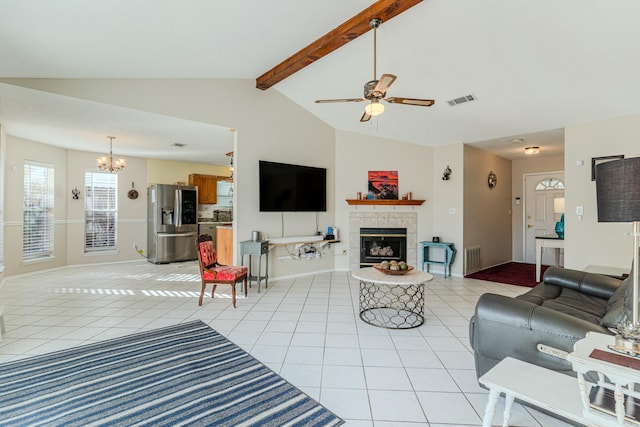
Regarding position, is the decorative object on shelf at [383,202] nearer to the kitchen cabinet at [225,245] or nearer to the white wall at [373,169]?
the white wall at [373,169]

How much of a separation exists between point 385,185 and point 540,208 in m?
3.90

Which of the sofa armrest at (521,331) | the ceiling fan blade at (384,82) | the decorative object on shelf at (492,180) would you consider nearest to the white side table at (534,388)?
the sofa armrest at (521,331)

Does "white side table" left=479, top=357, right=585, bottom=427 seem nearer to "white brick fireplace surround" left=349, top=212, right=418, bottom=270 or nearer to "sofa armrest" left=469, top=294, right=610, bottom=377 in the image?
"sofa armrest" left=469, top=294, right=610, bottom=377

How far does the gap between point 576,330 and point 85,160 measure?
8.23m

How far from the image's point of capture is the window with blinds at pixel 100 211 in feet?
21.2

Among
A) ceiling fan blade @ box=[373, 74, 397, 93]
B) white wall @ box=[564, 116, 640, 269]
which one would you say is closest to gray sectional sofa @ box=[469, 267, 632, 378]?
ceiling fan blade @ box=[373, 74, 397, 93]

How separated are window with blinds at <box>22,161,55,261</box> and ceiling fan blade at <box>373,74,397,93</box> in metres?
6.48

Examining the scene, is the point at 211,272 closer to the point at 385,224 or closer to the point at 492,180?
the point at 385,224

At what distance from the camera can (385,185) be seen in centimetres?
582

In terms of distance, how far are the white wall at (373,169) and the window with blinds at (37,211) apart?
5676mm

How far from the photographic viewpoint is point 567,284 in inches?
110

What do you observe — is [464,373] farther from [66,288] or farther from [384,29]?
[66,288]

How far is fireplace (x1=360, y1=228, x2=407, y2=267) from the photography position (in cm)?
577

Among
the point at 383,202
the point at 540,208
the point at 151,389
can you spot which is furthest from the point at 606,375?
the point at 540,208
